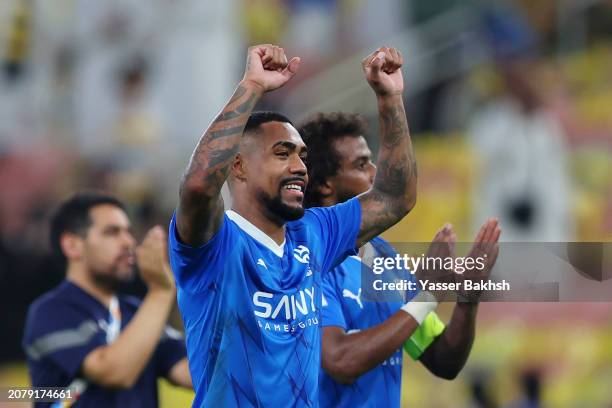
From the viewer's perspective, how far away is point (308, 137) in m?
5.65

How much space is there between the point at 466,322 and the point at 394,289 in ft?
1.17

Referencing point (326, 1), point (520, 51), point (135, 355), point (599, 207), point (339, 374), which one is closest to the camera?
point (339, 374)

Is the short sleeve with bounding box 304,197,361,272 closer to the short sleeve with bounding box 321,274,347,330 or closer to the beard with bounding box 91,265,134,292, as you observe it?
the short sleeve with bounding box 321,274,347,330

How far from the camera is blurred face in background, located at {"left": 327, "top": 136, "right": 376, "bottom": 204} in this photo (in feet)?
18.0

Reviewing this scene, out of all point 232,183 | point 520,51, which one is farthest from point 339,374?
point 520,51

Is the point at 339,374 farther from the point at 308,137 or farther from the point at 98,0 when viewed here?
the point at 98,0

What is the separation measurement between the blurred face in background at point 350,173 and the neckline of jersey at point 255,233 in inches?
44.5

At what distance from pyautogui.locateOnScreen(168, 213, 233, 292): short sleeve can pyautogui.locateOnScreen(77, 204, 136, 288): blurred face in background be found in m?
2.06

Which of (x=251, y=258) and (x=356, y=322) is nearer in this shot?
(x=251, y=258)

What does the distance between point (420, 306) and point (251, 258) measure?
3.46 feet

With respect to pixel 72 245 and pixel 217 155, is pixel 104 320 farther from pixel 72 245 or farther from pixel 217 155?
pixel 217 155

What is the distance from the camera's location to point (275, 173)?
438cm

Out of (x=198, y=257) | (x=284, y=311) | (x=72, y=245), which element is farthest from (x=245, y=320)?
(x=72, y=245)

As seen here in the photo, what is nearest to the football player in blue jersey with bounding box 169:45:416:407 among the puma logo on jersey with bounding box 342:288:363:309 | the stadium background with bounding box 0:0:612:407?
the puma logo on jersey with bounding box 342:288:363:309
